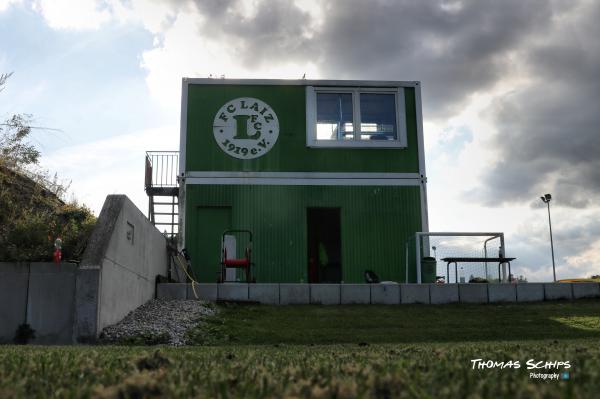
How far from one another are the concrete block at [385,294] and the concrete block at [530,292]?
2.80 metres

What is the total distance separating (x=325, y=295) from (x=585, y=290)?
6068mm

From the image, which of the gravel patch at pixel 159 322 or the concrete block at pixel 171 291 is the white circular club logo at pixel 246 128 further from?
the gravel patch at pixel 159 322

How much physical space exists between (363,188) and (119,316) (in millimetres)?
9470

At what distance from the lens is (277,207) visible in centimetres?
1748

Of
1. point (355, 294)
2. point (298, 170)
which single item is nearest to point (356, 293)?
point (355, 294)

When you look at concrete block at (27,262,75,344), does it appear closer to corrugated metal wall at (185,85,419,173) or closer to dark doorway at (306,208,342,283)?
corrugated metal wall at (185,85,419,173)

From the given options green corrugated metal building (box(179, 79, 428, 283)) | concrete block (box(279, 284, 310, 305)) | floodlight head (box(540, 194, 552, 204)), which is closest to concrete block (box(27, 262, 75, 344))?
concrete block (box(279, 284, 310, 305))

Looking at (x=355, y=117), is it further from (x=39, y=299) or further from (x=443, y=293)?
(x=39, y=299)

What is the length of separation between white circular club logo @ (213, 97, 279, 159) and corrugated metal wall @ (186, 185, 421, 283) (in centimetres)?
119

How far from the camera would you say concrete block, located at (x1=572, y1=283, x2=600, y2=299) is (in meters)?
13.8

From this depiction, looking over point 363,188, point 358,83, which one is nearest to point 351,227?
point 363,188

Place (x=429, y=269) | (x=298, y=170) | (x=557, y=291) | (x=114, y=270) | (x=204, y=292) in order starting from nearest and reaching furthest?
(x=114, y=270)
(x=204, y=292)
(x=557, y=291)
(x=429, y=269)
(x=298, y=170)

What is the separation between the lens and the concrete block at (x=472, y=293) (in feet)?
43.4

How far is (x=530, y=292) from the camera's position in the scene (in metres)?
13.6
